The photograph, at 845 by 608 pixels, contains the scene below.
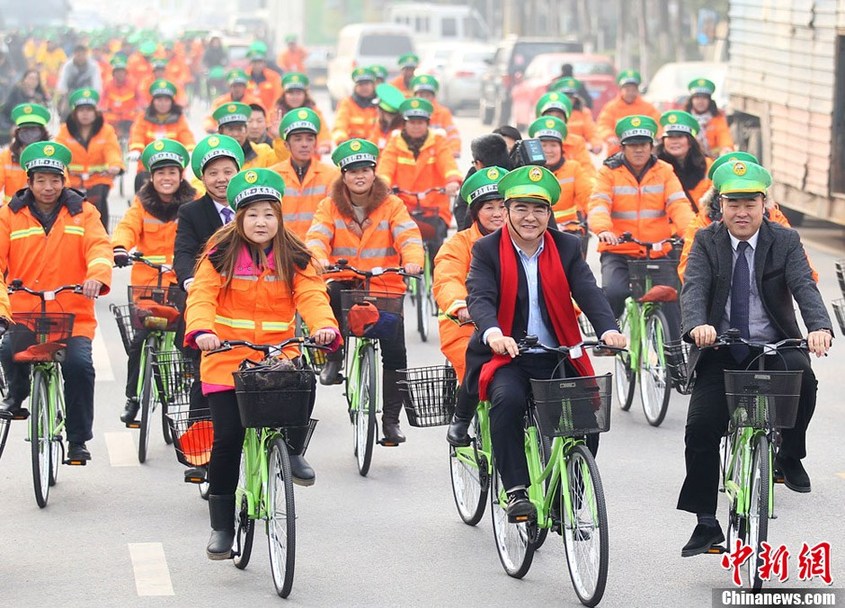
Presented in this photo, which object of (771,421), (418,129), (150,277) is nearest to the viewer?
(771,421)

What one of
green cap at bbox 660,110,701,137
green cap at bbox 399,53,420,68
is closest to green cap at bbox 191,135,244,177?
green cap at bbox 660,110,701,137

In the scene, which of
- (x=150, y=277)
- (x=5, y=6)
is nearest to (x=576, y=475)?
(x=150, y=277)

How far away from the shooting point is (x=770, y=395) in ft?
23.7

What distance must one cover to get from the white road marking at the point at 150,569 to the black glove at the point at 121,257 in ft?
7.30

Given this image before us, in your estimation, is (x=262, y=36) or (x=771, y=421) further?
(x=262, y=36)

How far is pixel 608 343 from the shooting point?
7.33 m

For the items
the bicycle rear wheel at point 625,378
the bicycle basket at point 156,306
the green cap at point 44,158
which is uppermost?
the green cap at point 44,158

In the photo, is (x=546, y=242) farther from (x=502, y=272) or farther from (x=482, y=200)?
(x=482, y=200)

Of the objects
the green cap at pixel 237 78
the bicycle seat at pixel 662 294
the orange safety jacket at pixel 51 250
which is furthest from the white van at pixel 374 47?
the orange safety jacket at pixel 51 250

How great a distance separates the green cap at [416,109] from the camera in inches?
574

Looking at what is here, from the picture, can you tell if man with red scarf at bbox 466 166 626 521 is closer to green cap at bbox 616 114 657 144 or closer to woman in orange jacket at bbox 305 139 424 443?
woman in orange jacket at bbox 305 139 424 443

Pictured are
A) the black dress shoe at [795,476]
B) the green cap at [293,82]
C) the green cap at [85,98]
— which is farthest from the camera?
the green cap at [293,82]

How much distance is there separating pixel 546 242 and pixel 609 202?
456cm

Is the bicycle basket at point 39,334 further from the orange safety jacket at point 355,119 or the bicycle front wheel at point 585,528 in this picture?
the orange safety jacket at point 355,119
